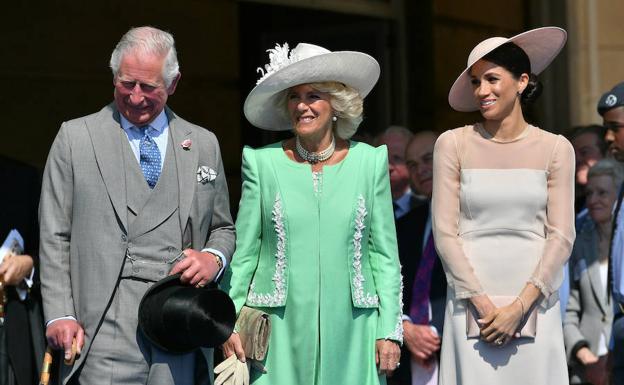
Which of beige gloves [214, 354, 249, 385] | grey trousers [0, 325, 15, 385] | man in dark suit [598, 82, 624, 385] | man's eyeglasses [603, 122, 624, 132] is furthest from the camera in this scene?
man's eyeglasses [603, 122, 624, 132]

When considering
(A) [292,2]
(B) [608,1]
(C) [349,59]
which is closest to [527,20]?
(B) [608,1]

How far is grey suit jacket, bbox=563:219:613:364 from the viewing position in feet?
26.4

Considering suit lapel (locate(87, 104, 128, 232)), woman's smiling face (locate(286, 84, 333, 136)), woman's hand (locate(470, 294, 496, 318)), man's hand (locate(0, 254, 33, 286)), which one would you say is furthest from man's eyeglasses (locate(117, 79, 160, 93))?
woman's hand (locate(470, 294, 496, 318))

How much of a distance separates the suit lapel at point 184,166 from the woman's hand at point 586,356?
3.20 meters

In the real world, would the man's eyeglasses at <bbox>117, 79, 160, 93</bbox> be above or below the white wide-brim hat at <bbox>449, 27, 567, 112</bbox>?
below

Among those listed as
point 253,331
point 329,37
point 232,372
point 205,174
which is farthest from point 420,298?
point 329,37

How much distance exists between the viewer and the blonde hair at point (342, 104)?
19.8 feet

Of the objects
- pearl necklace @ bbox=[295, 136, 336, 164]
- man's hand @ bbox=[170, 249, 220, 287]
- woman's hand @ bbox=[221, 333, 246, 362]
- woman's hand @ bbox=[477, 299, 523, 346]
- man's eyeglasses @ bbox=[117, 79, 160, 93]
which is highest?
man's eyeglasses @ bbox=[117, 79, 160, 93]

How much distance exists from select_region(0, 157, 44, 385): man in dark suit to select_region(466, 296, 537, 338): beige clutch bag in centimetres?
179

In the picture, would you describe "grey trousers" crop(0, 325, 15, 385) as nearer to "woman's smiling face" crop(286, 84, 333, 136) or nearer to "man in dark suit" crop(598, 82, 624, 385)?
"woman's smiling face" crop(286, 84, 333, 136)

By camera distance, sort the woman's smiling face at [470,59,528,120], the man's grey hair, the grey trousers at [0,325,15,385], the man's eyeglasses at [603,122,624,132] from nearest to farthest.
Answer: the man's grey hair < the grey trousers at [0,325,15,385] < the woman's smiling face at [470,59,528,120] < the man's eyeglasses at [603,122,624,132]

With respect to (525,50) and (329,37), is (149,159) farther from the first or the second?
(329,37)

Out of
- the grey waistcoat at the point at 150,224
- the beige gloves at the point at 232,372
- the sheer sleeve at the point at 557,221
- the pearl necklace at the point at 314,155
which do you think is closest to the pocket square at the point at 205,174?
the grey waistcoat at the point at 150,224

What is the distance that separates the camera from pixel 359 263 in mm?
5969
